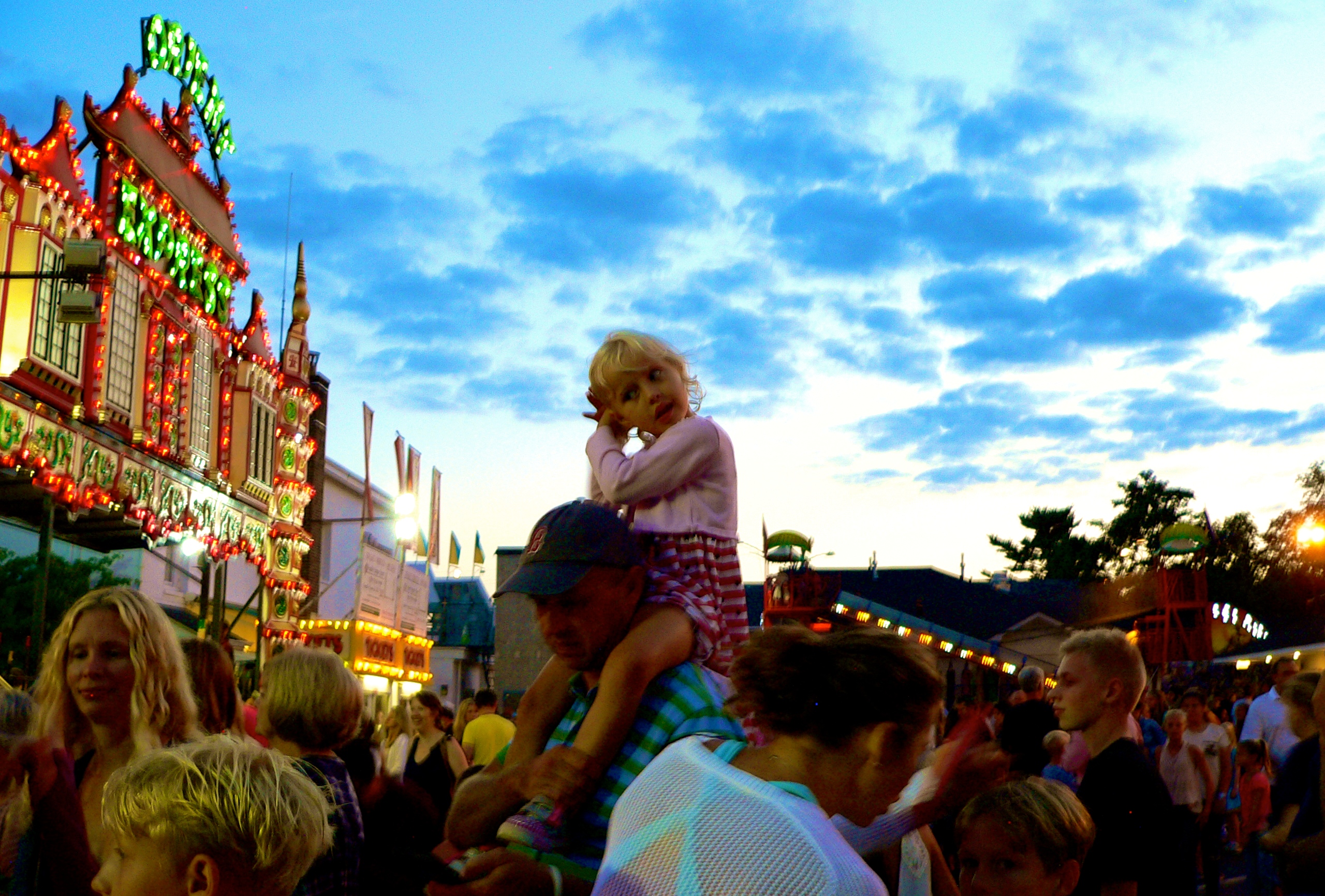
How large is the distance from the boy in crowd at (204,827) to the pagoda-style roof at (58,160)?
58.4 ft

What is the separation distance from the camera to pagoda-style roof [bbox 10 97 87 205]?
59.5ft

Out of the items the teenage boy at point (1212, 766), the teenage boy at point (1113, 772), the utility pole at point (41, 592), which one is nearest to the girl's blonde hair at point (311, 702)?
the teenage boy at point (1113, 772)

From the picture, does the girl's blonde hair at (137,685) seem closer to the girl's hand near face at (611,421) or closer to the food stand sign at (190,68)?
the girl's hand near face at (611,421)

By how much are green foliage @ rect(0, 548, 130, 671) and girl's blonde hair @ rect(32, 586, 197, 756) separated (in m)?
19.6

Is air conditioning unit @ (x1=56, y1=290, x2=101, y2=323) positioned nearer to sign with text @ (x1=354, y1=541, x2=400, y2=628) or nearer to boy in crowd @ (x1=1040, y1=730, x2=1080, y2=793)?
boy in crowd @ (x1=1040, y1=730, x2=1080, y2=793)

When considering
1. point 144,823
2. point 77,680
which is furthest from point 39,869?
point 144,823

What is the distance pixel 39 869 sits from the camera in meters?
3.28

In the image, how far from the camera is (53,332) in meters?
18.7

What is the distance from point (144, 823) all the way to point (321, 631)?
26.0 m

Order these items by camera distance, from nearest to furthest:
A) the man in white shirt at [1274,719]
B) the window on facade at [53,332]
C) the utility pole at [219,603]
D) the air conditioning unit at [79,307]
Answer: the man in white shirt at [1274,719] < the air conditioning unit at [79,307] < the window on facade at [53,332] < the utility pole at [219,603]

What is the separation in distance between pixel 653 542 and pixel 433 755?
7.57m

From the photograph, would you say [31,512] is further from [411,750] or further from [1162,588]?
[1162,588]

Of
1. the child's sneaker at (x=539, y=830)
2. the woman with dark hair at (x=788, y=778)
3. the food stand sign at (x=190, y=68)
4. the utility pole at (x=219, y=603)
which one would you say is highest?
the food stand sign at (x=190, y=68)

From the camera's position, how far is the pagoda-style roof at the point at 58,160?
18.1 meters
